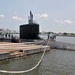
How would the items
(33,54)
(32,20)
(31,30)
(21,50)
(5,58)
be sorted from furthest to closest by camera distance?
(32,20), (31,30), (33,54), (21,50), (5,58)

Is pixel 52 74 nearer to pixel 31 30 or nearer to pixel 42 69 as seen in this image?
pixel 42 69

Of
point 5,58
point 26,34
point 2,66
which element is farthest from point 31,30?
point 2,66

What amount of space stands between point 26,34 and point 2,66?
861 inches

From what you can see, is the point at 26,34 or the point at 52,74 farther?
the point at 26,34

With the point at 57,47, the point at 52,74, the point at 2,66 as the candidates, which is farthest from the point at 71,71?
the point at 57,47

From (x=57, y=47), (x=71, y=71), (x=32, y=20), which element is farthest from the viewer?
(x=32, y=20)

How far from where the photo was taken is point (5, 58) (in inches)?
734

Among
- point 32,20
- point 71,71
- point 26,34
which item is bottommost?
point 71,71

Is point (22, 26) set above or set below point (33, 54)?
above

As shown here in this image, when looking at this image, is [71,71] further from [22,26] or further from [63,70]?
[22,26]

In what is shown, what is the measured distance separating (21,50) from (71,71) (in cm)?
834

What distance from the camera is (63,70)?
16000 millimetres

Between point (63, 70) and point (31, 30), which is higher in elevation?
point (31, 30)

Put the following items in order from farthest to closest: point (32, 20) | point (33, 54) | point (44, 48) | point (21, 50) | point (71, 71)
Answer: point (32, 20) → point (44, 48) → point (33, 54) → point (21, 50) → point (71, 71)
